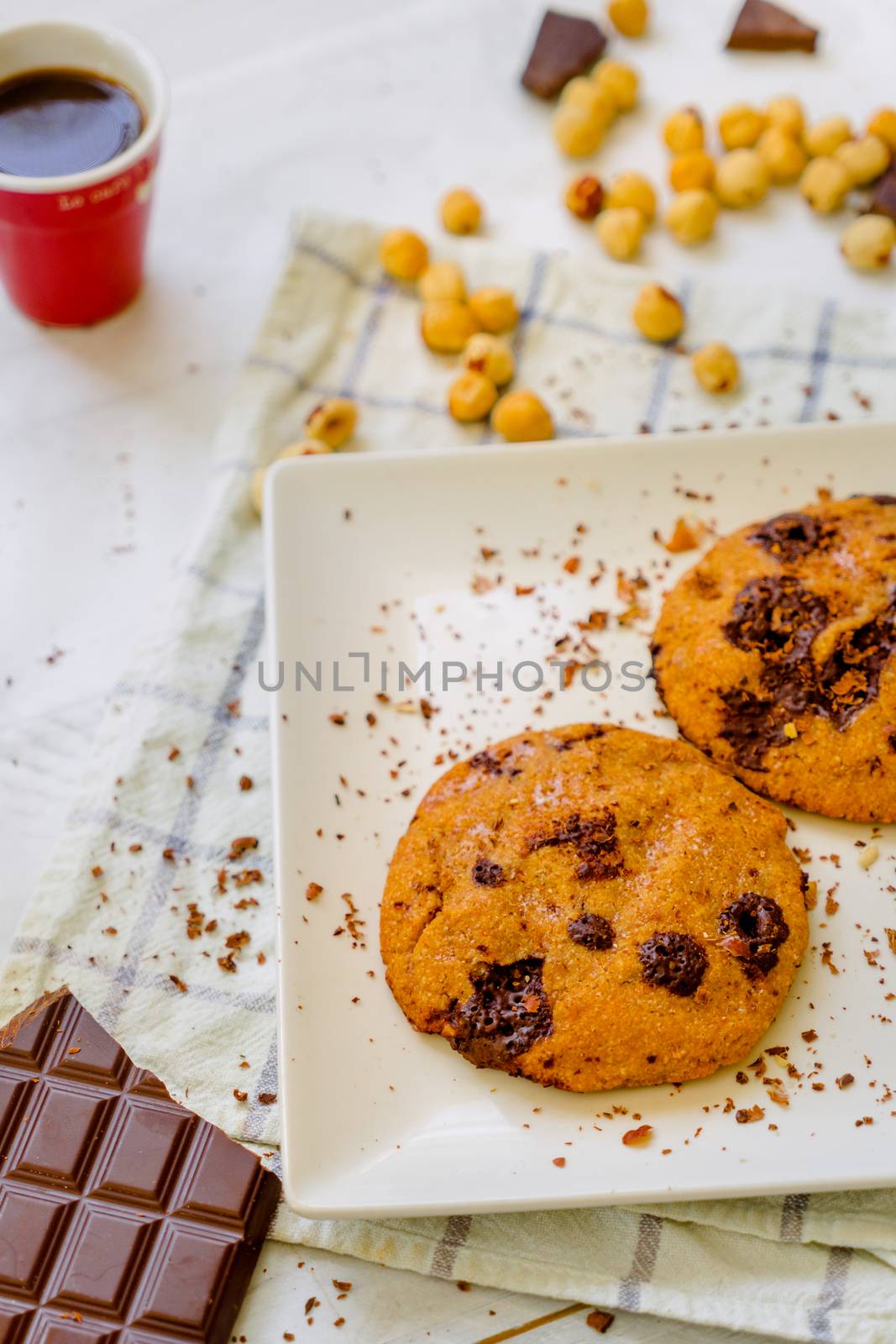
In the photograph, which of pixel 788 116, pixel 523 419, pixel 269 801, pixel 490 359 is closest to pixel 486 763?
pixel 269 801

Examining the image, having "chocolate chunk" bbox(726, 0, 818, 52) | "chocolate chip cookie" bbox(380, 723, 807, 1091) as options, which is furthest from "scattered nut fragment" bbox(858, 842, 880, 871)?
"chocolate chunk" bbox(726, 0, 818, 52)

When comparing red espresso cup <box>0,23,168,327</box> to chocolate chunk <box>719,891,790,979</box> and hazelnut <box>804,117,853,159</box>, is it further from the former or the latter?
chocolate chunk <box>719,891,790,979</box>

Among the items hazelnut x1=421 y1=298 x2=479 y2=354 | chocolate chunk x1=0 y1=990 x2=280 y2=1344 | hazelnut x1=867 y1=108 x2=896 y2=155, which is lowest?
chocolate chunk x1=0 y1=990 x2=280 y2=1344

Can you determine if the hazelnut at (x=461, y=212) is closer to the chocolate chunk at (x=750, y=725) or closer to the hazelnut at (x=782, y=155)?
the hazelnut at (x=782, y=155)

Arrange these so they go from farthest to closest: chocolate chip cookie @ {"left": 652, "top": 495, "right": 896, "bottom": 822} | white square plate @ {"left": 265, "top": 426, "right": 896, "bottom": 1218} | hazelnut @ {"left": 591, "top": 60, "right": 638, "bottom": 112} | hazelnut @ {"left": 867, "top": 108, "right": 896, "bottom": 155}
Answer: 1. hazelnut @ {"left": 591, "top": 60, "right": 638, "bottom": 112}
2. hazelnut @ {"left": 867, "top": 108, "right": 896, "bottom": 155}
3. chocolate chip cookie @ {"left": 652, "top": 495, "right": 896, "bottom": 822}
4. white square plate @ {"left": 265, "top": 426, "right": 896, "bottom": 1218}

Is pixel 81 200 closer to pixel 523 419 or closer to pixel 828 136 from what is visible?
pixel 523 419

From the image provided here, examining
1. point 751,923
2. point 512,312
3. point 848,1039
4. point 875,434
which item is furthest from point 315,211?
point 848,1039
